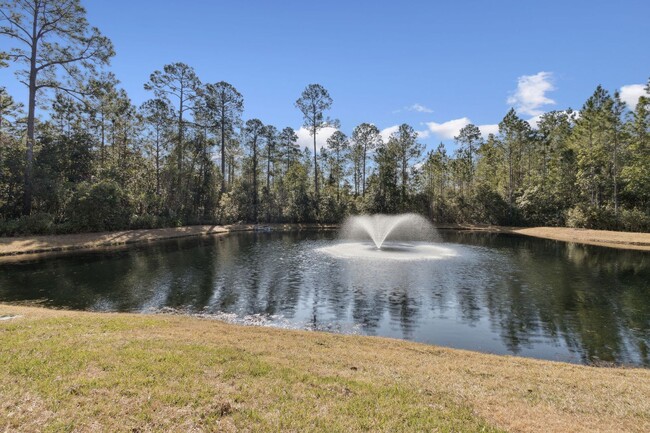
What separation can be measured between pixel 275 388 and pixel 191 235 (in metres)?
44.2

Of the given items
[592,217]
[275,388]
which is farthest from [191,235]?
[592,217]

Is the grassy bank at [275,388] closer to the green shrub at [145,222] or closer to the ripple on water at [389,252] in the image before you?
the ripple on water at [389,252]

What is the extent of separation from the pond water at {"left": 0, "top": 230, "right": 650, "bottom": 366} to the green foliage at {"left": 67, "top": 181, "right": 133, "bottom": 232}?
1081 cm

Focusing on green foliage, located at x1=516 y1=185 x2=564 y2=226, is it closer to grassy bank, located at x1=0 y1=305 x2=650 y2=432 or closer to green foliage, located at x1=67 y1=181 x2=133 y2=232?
grassy bank, located at x1=0 y1=305 x2=650 y2=432

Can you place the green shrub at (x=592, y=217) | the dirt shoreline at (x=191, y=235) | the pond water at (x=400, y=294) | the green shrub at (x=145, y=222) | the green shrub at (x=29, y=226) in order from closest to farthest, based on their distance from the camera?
the pond water at (x=400, y=294) < the dirt shoreline at (x=191, y=235) < the green shrub at (x=29, y=226) < the green shrub at (x=145, y=222) < the green shrub at (x=592, y=217)

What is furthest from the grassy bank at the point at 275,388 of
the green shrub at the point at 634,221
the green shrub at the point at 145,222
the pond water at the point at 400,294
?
the green shrub at the point at 634,221

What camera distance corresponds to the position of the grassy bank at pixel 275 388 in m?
4.84

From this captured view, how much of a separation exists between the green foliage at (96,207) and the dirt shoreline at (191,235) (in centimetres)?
125

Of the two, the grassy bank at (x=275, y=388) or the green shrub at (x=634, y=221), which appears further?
the green shrub at (x=634, y=221)

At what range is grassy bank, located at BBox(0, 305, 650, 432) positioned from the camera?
484cm

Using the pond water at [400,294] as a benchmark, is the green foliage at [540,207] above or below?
above

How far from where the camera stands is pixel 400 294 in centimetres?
1639

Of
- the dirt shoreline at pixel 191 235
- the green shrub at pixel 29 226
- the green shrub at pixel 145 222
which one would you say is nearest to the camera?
the dirt shoreline at pixel 191 235

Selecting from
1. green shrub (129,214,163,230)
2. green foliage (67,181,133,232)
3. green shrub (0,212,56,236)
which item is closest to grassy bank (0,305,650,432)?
green shrub (0,212,56,236)
